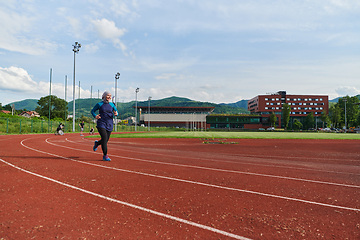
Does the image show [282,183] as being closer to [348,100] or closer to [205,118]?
[205,118]

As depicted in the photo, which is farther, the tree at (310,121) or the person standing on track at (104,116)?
the tree at (310,121)

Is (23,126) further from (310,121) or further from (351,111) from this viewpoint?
(351,111)

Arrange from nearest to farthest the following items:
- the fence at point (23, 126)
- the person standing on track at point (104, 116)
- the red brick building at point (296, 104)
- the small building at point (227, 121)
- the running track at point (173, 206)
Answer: the running track at point (173, 206) → the person standing on track at point (104, 116) → the fence at point (23, 126) → the small building at point (227, 121) → the red brick building at point (296, 104)

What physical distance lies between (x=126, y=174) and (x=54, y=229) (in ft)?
10.6

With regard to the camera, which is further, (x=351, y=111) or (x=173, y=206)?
(x=351, y=111)

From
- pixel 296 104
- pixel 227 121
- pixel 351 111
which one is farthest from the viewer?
pixel 296 104

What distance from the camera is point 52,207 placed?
3.59 meters

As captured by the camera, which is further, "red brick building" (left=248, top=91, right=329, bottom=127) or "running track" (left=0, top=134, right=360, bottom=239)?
"red brick building" (left=248, top=91, right=329, bottom=127)

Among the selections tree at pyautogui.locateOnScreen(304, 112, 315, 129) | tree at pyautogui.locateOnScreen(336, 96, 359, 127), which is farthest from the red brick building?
tree at pyautogui.locateOnScreen(336, 96, 359, 127)

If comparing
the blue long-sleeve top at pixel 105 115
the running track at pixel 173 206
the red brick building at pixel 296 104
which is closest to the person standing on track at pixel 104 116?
the blue long-sleeve top at pixel 105 115

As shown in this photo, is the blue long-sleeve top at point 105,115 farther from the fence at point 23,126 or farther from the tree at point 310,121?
the tree at point 310,121

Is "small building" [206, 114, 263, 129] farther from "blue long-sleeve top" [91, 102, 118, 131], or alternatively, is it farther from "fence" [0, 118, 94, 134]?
"blue long-sleeve top" [91, 102, 118, 131]

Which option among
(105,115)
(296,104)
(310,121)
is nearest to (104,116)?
(105,115)

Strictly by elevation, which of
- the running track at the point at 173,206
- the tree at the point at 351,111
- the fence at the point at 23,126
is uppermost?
the tree at the point at 351,111
